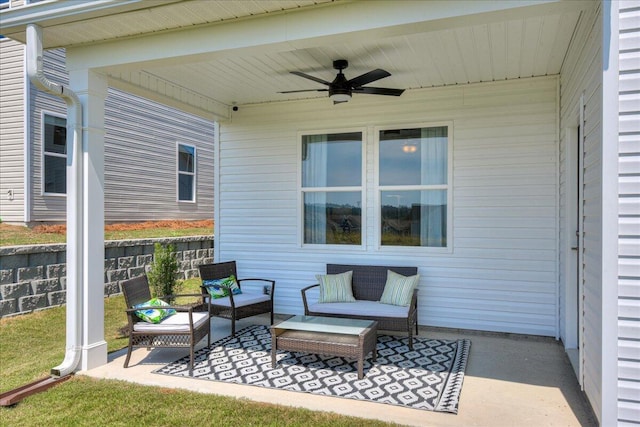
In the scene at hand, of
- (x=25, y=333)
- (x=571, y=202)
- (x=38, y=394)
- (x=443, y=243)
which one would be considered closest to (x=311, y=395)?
(x=38, y=394)

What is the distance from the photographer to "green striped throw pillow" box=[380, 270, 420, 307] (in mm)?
4910

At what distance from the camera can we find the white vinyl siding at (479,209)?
16.4 ft

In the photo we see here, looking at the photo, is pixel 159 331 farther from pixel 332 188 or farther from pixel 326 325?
pixel 332 188

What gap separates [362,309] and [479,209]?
1.92m

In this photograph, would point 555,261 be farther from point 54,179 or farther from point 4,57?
point 4,57

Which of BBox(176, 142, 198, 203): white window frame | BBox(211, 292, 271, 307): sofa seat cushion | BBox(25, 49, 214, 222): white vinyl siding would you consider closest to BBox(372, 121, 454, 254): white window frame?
BBox(211, 292, 271, 307): sofa seat cushion

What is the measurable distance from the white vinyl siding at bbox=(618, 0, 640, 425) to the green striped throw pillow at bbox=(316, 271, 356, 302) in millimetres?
3092

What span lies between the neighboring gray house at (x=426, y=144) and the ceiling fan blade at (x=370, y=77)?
202 mm

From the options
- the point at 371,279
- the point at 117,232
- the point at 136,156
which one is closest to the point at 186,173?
the point at 136,156

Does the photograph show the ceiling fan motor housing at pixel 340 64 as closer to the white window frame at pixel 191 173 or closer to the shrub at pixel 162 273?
the shrub at pixel 162 273

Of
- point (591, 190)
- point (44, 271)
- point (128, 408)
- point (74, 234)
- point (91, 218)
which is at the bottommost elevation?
point (128, 408)

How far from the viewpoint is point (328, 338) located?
381 centimetres

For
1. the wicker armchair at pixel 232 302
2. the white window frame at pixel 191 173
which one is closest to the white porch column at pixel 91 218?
the wicker armchair at pixel 232 302

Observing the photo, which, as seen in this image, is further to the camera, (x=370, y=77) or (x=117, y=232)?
(x=117, y=232)
